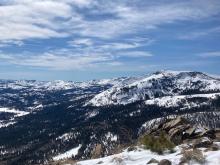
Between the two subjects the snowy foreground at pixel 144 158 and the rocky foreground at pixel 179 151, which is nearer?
the snowy foreground at pixel 144 158

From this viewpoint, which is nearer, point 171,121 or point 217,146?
point 217,146

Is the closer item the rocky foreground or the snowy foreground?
the snowy foreground

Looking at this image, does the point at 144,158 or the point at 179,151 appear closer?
the point at 144,158

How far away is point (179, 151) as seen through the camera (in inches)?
2203

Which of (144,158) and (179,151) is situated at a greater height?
(179,151)

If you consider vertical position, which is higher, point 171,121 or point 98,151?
point 171,121

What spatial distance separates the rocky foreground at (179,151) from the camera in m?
48.0

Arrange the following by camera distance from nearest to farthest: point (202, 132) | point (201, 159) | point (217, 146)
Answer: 1. point (201, 159)
2. point (217, 146)
3. point (202, 132)

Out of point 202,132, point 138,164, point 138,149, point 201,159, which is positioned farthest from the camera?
point 202,132

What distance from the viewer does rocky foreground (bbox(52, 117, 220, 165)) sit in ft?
157

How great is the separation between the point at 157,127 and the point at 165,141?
2019 centimetres

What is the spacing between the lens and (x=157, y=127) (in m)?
78.2

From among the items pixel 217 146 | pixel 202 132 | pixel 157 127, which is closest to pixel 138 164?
pixel 217 146

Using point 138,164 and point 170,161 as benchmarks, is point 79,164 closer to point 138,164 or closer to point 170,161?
point 138,164
